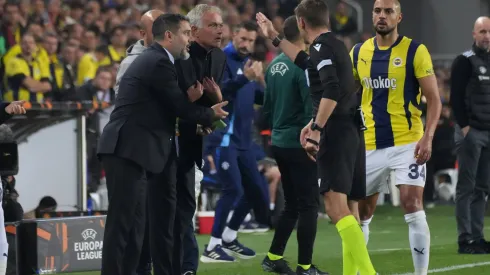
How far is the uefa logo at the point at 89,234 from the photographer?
34.2ft

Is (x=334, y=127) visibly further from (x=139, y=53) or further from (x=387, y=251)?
(x=387, y=251)

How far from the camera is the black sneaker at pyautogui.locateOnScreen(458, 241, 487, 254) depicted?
1143 cm

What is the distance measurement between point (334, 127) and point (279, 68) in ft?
6.66

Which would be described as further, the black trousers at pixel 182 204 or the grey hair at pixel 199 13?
the grey hair at pixel 199 13

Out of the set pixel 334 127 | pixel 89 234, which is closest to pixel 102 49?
pixel 89 234

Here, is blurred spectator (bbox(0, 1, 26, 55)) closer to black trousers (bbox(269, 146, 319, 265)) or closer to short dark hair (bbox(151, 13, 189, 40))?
black trousers (bbox(269, 146, 319, 265))

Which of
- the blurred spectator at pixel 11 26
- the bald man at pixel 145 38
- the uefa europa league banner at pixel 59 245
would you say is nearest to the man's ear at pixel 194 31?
the bald man at pixel 145 38

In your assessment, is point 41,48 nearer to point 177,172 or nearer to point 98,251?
point 98,251

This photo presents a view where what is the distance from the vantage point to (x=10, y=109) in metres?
8.41

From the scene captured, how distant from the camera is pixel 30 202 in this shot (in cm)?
1319

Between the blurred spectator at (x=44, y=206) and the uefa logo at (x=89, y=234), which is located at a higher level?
the blurred spectator at (x=44, y=206)

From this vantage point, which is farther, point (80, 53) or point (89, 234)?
point (80, 53)

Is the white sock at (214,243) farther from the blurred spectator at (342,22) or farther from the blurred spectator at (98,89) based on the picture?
the blurred spectator at (342,22)

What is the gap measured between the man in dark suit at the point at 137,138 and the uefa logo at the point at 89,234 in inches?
106
